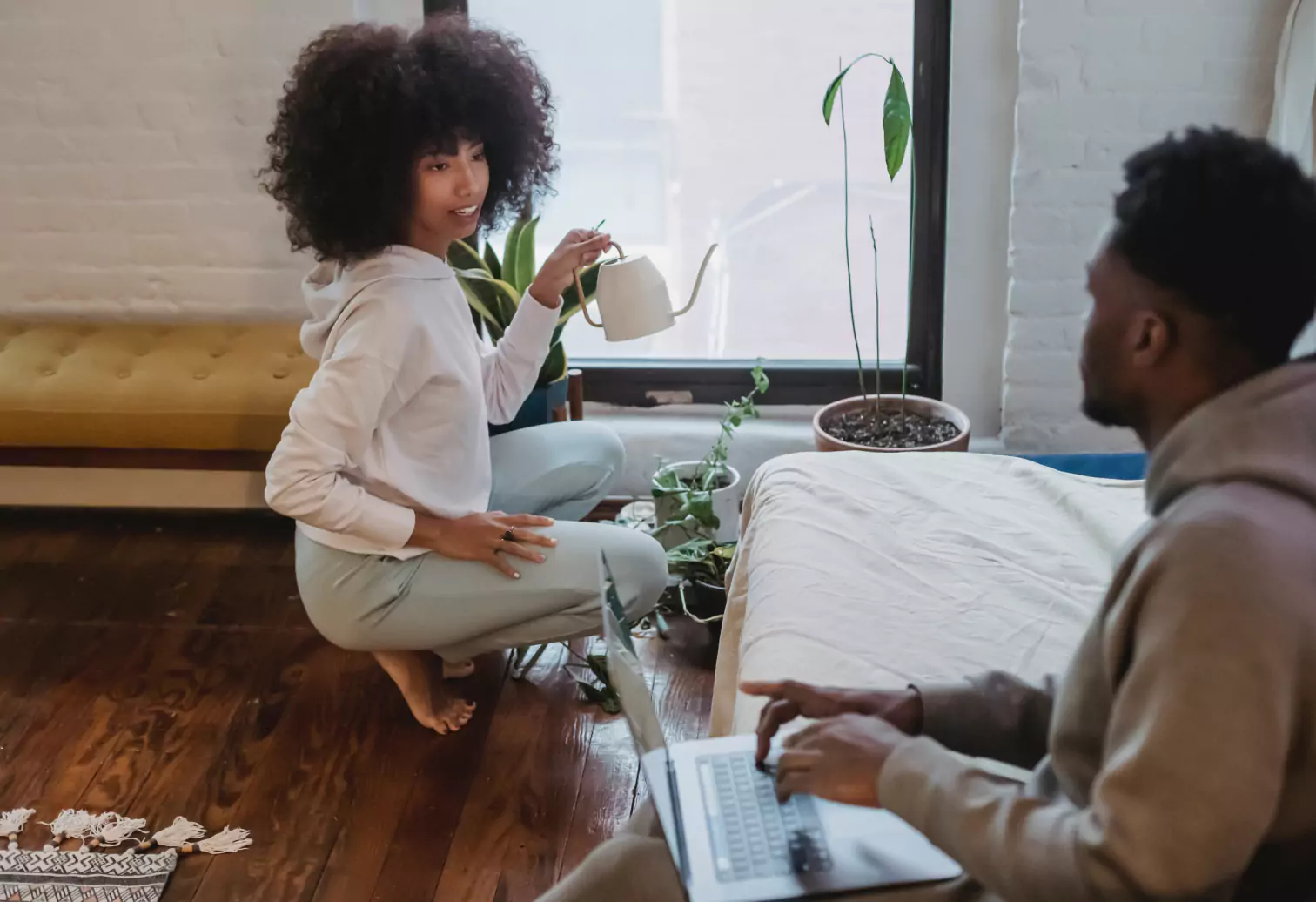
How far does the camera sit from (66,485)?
2781mm

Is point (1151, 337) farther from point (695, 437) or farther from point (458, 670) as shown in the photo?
point (695, 437)

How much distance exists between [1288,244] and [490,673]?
1.64 metres

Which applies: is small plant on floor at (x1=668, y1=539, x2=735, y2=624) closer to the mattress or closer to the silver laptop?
the mattress

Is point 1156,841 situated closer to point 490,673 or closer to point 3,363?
point 490,673

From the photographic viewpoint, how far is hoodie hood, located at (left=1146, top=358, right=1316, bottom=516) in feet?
2.55

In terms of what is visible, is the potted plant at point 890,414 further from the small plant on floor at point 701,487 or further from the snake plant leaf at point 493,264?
the snake plant leaf at point 493,264

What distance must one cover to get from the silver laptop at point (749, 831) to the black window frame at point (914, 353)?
1.51 meters

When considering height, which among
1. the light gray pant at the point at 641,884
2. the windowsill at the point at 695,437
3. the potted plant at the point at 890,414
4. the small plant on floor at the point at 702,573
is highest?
Answer: the potted plant at the point at 890,414

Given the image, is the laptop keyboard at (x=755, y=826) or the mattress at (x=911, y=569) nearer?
the laptop keyboard at (x=755, y=826)

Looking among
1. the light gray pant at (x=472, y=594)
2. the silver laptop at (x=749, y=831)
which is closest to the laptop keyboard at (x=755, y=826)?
the silver laptop at (x=749, y=831)

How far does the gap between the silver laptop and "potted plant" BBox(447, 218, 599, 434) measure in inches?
48.4

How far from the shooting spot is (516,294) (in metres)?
2.42

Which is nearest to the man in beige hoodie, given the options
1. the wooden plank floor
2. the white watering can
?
the wooden plank floor

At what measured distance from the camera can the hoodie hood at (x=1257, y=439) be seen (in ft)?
2.55
